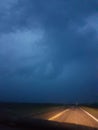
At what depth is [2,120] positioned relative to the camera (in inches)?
488

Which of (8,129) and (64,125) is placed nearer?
(8,129)

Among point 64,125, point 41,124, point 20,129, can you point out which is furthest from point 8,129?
point 64,125

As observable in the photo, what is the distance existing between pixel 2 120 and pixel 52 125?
2.00 m

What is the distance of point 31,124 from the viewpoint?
1180cm

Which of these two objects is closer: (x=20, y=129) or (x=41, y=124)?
(x=20, y=129)

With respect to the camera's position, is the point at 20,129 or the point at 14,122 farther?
the point at 14,122

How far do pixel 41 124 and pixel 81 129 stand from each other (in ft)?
5.03

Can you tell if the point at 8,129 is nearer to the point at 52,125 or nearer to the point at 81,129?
the point at 52,125

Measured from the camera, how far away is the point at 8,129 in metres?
11.2

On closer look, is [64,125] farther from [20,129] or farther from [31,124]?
[20,129]

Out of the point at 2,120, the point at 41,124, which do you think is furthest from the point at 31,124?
the point at 2,120

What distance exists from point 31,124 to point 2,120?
1304 mm

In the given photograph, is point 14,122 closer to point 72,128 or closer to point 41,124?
point 41,124

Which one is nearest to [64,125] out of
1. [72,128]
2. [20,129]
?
[72,128]
